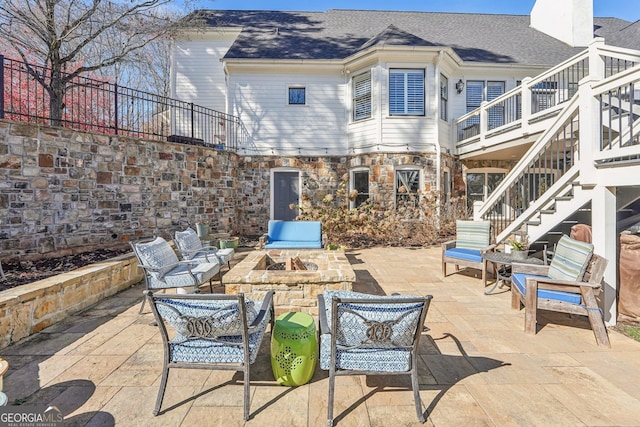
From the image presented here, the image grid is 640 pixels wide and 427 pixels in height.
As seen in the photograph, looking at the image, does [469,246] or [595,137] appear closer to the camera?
[595,137]

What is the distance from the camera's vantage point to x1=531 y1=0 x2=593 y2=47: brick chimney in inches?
463

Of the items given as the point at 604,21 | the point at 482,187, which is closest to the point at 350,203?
the point at 482,187

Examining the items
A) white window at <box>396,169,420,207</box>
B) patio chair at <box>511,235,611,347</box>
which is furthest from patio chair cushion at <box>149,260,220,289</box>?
white window at <box>396,169,420,207</box>

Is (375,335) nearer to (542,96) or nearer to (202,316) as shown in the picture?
(202,316)

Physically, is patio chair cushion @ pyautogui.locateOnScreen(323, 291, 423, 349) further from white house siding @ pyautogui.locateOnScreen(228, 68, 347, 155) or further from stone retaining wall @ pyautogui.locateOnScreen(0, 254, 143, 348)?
white house siding @ pyautogui.locateOnScreen(228, 68, 347, 155)

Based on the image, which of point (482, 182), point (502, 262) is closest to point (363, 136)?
point (482, 182)

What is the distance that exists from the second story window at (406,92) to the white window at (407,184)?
1.83 meters

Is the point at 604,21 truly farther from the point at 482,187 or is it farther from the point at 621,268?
the point at 621,268

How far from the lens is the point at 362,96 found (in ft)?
33.7

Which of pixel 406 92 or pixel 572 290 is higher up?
pixel 406 92

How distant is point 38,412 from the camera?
2.01m

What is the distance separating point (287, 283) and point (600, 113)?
442 centimetres

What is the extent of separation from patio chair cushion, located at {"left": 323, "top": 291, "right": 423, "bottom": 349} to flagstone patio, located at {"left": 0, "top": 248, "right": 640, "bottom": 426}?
→ 0.51 m

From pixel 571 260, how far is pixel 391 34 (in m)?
8.94
